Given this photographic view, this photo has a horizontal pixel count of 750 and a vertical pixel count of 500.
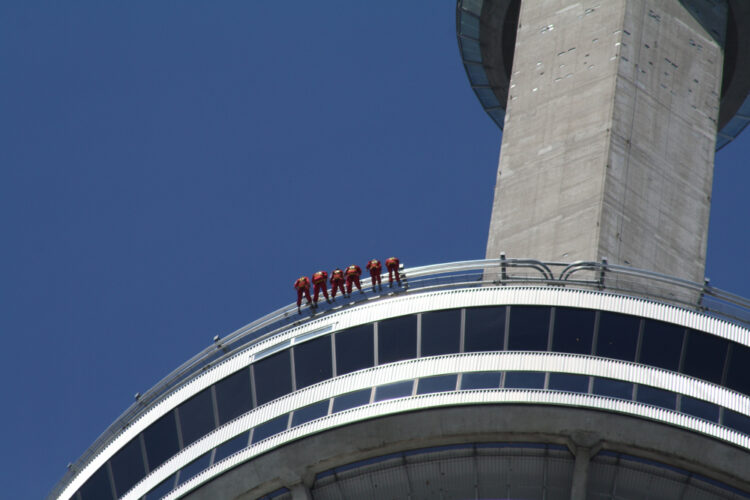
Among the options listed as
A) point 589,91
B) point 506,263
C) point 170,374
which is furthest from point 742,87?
point 170,374

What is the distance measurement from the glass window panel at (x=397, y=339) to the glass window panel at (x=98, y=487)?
9.73 metres

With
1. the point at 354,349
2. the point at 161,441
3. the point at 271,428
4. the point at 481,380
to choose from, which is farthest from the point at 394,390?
the point at 161,441

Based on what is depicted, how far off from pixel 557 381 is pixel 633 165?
51.5 ft

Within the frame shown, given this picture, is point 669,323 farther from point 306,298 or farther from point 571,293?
point 306,298

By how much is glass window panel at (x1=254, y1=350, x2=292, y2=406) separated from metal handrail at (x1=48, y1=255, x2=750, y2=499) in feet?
3.70

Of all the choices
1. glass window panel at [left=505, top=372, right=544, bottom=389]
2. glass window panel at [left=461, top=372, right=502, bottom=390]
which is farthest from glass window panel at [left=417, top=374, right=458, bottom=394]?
glass window panel at [left=505, top=372, right=544, bottom=389]

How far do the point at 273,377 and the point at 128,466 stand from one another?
5.65 metres

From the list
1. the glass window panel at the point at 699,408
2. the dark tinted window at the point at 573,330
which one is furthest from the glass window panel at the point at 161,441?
the glass window panel at the point at 699,408

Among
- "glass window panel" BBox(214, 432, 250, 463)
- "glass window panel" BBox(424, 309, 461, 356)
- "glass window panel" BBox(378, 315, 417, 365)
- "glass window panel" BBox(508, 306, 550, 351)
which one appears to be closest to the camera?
"glass window panel" BBox(508, 306, 550, 351)

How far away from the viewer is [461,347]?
1818 inches

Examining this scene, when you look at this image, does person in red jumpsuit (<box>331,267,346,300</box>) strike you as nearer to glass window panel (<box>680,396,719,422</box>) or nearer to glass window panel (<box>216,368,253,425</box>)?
glass window panel (<box>216,368,253,425</box>)

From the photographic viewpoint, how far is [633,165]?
193 ft

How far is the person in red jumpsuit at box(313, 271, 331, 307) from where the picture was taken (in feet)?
164

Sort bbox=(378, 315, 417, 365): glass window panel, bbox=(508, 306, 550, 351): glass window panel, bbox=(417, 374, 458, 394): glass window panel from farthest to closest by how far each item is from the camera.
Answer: bbox=(378, 315, 417, 365): glass window panel, bbox=(508, 306, 550, 351): glass window panel, bbox=(417, 374, 458, 394): glass window panel
